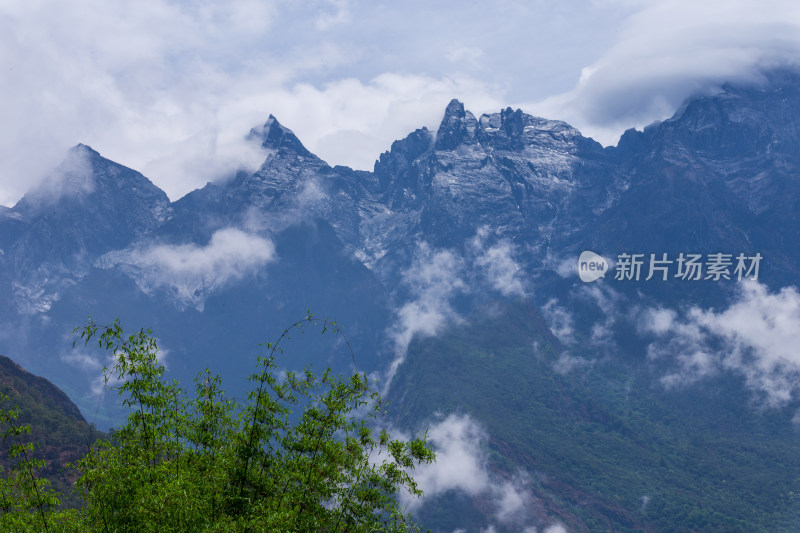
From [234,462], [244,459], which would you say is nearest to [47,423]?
[234,462]

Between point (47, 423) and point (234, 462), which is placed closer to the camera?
point (234, 462)

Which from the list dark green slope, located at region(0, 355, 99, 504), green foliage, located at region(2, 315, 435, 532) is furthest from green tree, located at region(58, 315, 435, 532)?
dark green slope, located at region(0, 355, 99, 504)

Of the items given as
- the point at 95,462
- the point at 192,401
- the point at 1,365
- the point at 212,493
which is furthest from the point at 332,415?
the point at 1,365

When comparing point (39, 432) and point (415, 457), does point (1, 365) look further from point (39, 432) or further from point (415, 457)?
point (415, 457)

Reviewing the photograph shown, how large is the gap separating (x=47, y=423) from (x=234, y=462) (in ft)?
467

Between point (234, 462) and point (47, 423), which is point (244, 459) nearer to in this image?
point (234, 462)

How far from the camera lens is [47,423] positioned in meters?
141

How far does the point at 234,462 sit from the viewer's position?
22469 mm

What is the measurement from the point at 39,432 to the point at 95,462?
5253 inches

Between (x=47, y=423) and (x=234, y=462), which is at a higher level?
(x=47, y=423)

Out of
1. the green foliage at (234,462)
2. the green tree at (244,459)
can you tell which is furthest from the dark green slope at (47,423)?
the green tree at (244,459)

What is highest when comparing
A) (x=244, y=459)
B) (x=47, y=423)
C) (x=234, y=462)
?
(x=47, y=423)

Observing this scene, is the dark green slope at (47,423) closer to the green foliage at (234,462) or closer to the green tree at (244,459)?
the green foliage at (234,462)

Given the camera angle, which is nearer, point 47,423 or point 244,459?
point 244,459
